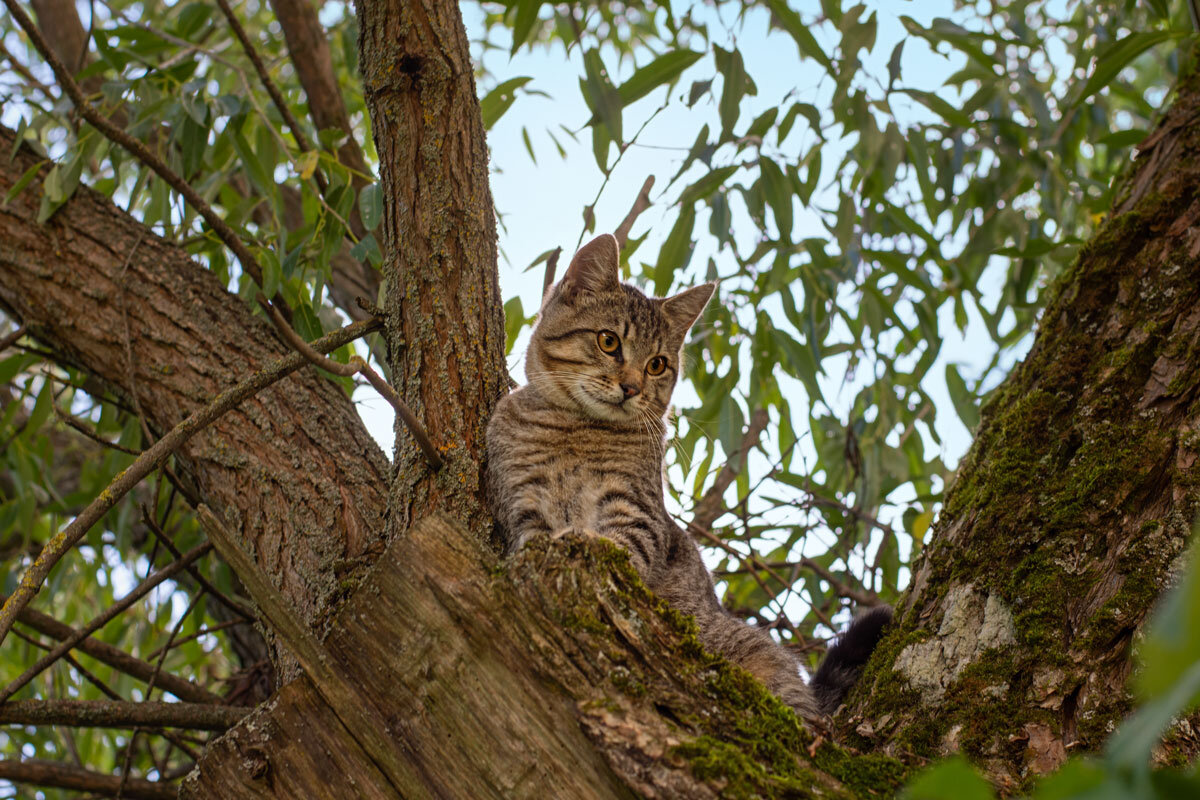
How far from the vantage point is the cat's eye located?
320 cm

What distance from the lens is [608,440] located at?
3016 mm

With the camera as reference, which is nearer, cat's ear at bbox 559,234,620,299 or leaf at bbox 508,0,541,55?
leaf at bbox 508,0,541,55

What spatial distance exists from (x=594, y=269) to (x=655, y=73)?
68 cm

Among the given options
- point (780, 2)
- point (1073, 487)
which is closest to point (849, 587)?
point (1073, 487)

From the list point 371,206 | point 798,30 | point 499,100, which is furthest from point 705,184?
point 371,206

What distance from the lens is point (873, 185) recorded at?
12.3 ft

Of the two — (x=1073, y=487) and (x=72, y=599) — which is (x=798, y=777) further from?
(x=72, y=599)

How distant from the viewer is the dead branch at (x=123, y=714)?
2381 mm

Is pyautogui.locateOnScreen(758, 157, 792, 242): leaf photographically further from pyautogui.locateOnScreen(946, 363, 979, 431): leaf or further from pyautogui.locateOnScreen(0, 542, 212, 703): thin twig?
pyautogui.locateOnScreen(0, 542, 212, 703): thin twig

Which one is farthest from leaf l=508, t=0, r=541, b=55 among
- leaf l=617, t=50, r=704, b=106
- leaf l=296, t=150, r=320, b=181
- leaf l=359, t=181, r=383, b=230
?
leaf l=296, t=150, r=320, b=181

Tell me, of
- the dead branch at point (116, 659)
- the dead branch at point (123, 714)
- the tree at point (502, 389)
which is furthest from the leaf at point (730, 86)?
the dead branch at point (116, 659)

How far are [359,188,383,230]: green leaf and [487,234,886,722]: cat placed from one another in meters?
0.66

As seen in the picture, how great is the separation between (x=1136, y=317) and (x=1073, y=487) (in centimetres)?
47

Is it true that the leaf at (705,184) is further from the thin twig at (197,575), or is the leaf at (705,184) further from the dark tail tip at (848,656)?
the thin twig at (197,575)
